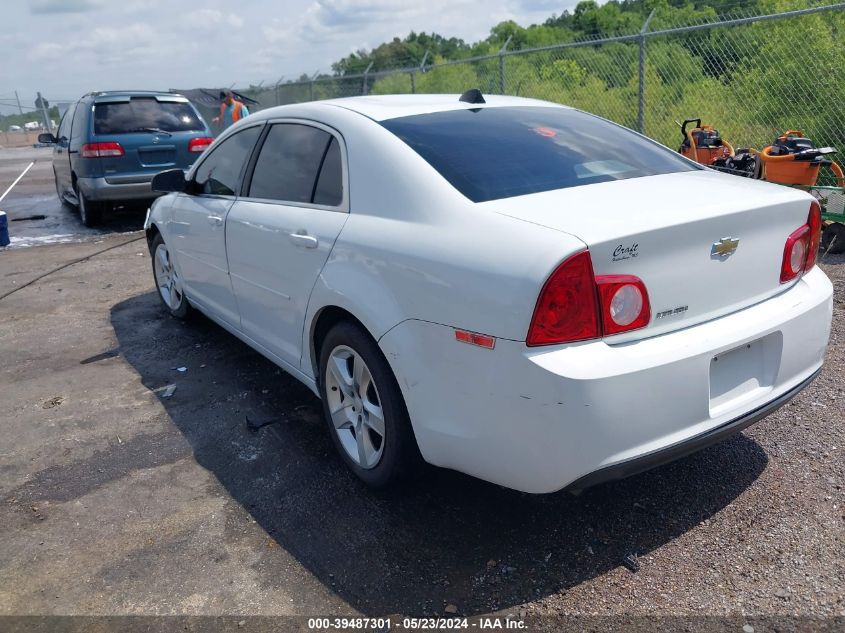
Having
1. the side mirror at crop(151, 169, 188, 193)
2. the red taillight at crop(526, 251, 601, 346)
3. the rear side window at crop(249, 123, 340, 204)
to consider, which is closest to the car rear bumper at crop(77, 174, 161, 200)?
the side mirror at crop(151, 169, 188, 193)

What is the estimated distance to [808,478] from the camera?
318 centimetres

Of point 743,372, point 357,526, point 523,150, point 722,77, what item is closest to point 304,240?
point 523,150

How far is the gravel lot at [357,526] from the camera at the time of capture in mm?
2600

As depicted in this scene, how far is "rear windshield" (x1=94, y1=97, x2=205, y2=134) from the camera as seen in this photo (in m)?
10.1

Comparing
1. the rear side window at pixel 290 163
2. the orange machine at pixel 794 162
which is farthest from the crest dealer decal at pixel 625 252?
the orange machine at pixel 794 162

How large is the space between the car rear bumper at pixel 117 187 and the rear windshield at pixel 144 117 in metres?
0.67

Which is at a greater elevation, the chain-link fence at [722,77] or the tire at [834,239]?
the chain-link fence at [722,77]

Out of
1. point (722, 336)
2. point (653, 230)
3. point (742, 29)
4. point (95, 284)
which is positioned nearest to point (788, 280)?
point (722, 336)

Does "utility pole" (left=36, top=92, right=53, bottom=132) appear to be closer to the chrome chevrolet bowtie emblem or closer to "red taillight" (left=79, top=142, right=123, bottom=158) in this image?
"red taillight" (left=79, top=142, right=123, bottom=158)

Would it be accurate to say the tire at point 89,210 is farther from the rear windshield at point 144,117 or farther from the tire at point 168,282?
the tire at point 168,282

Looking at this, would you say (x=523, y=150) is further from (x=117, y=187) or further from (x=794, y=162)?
(x=117, y=187)

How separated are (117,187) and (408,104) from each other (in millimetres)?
7571

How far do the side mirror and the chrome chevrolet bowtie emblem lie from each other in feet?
11.7

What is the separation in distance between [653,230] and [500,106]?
1626 millimetres
